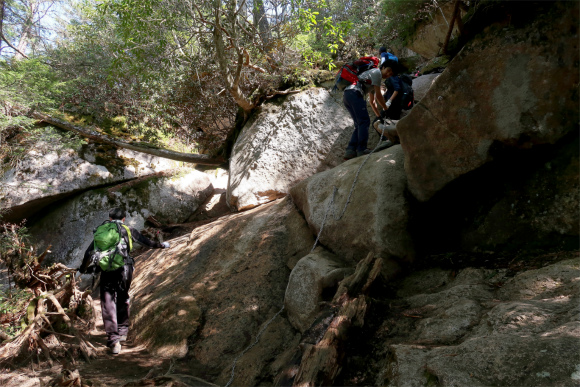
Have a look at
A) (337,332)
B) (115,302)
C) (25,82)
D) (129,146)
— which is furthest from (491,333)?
(25,82)

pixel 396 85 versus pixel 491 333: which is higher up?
pixel 396 85

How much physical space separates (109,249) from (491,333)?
5119 mm

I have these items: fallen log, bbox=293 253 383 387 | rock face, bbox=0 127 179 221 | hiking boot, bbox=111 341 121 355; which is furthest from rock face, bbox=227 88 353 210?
fallen log, bbox=293 253 383 387

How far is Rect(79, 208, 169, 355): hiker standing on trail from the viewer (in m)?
5.08

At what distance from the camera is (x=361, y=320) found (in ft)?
10.6

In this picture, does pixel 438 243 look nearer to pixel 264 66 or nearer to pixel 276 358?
pixel 276 358

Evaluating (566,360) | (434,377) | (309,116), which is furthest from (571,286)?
(309,116)

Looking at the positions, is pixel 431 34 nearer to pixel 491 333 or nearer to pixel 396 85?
pixel 396 85

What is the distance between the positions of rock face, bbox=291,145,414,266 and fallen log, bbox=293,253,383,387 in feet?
1.78

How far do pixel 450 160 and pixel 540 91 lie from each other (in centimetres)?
112

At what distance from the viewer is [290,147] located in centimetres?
841

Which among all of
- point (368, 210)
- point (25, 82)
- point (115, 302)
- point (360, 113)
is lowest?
point (115, 302)

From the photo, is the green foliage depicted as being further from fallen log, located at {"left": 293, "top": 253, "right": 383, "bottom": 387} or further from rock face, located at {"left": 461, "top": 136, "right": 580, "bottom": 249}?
rock face, located at {"left": 461, "top": 136, "right": 580, "bottom": 249}

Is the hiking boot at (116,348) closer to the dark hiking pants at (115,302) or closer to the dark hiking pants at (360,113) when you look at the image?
the dark hiking pants at (115,302)
